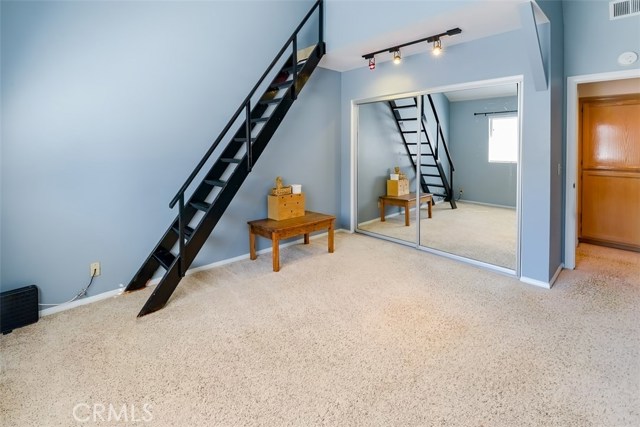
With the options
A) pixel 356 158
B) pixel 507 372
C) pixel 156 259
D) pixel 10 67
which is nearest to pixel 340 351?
pixel 507 372

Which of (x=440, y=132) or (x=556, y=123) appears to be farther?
(x=440, y=132)

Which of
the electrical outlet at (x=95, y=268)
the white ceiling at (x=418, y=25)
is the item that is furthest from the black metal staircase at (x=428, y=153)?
the electrical outlet at (x=95, y=268)

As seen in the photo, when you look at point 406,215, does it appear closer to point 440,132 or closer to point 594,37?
point 440,132

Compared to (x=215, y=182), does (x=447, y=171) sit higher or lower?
higher

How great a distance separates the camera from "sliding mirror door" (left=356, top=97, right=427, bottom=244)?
490cm

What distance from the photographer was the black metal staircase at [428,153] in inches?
175

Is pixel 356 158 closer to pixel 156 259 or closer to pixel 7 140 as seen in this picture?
pixel 156 259

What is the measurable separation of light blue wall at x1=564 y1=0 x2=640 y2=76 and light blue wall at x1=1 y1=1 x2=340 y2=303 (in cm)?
306

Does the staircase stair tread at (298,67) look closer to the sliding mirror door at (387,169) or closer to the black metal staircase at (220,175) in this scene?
the black metal staircase at (220,175)

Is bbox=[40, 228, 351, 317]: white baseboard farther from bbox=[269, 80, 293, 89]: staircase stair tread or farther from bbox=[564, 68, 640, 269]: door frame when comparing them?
bbox=[564, 68, 640, 269]: door frame

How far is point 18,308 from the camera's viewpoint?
8.93 feet

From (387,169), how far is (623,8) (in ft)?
9.64

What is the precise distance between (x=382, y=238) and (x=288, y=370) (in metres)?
3.22

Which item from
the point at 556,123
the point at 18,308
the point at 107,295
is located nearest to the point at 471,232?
the point at 556,123
